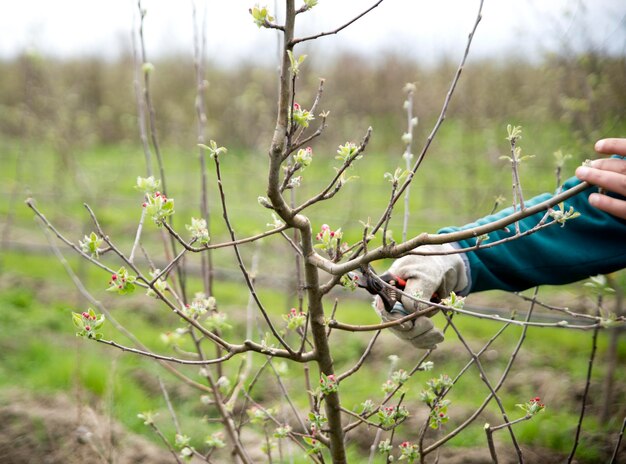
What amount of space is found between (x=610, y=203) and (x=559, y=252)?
333 millimetres

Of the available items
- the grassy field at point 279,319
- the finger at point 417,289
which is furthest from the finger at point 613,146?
the grassy field at point 279,319

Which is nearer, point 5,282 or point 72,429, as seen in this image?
point 72,429

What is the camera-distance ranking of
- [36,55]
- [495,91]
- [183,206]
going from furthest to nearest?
[183,206], [495,91], [36,55]

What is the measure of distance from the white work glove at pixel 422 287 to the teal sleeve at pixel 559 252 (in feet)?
0.61

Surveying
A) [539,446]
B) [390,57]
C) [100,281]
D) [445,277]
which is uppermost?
[390,57]

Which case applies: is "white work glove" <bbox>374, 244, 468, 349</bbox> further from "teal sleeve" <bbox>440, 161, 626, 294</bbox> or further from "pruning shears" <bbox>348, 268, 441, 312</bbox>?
"teal sleeve" <bbox>440, 161, 626, 294</bbox>

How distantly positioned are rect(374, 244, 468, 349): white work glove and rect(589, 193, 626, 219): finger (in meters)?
0.42

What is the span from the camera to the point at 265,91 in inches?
311

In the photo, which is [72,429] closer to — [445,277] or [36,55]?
[445,277]

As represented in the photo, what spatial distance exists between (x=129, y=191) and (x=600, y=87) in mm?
8585

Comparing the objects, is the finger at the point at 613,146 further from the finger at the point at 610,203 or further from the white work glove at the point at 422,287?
the white work glove at the point at 422,287

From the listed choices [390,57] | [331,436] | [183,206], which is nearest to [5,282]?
[183,206]

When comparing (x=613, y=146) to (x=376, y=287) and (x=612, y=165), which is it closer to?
(x=612, y=165)

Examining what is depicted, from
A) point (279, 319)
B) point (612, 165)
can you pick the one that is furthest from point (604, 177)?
point (279, 319)
